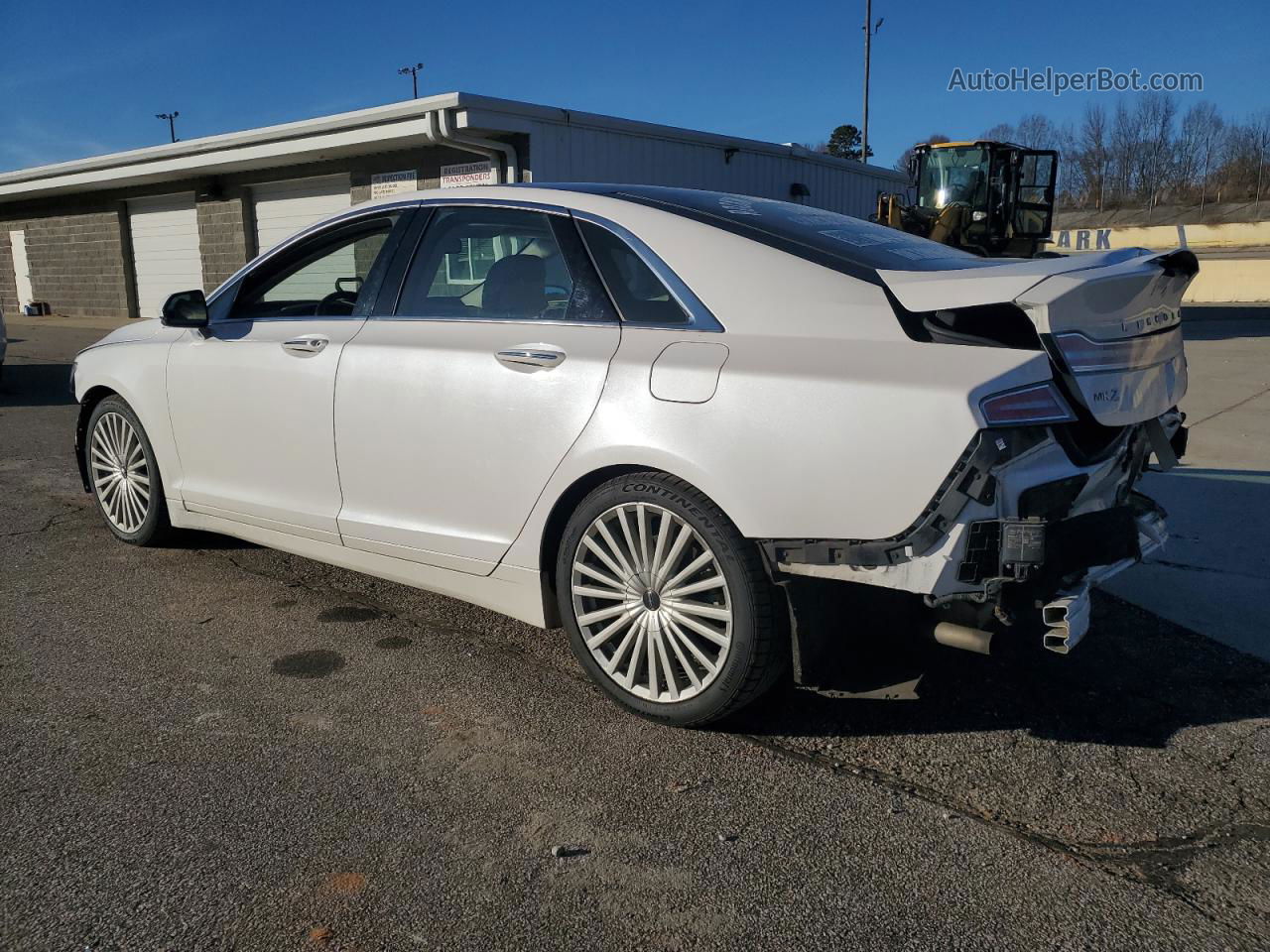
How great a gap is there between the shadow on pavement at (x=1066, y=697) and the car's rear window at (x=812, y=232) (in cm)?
121

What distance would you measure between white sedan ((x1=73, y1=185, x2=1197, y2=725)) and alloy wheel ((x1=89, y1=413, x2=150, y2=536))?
0.95m

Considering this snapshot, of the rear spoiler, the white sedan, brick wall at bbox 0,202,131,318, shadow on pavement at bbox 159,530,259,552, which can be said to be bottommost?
shadow on pavement at bbox 159,530,259,552

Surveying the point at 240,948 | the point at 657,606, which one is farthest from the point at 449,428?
the point at 240,948

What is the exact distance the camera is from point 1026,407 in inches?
104

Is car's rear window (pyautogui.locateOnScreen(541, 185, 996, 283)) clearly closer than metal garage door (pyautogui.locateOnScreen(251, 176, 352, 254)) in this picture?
Yes

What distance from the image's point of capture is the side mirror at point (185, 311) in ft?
14.6

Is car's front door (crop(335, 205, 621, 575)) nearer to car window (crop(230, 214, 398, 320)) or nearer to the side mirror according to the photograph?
car window (crop(230, 214, 398, 320))

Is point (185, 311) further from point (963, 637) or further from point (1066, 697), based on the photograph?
point (1066, 697)

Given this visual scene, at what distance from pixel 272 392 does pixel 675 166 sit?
43.7ft

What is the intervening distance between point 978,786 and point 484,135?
12.9m

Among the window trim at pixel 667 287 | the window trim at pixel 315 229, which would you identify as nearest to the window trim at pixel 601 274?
the window trim at pixel 667 287

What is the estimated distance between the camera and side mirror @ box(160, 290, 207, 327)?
14.6 ft

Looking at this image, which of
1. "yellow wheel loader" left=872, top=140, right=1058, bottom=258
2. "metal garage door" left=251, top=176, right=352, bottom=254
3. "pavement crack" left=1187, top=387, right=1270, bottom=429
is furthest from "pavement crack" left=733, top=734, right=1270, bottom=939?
"yellow wheel loader" left=872, top=140, right=1058, bottom=258

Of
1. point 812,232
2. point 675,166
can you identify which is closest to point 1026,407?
point 812,232
